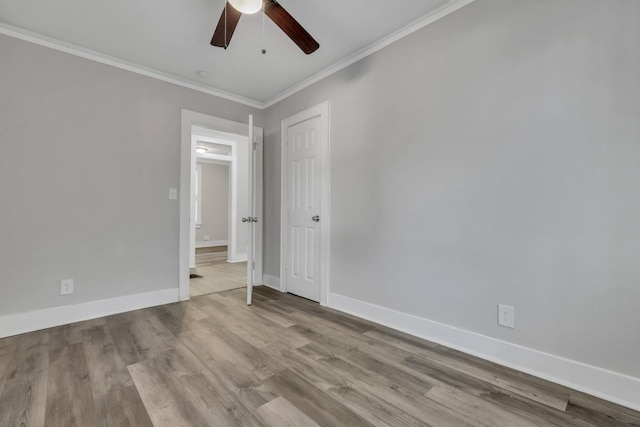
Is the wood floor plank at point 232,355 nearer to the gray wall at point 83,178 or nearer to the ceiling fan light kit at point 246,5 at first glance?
the gray wall at point 83,178

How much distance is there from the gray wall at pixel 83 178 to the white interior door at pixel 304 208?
129cm

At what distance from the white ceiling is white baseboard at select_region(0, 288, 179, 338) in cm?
235

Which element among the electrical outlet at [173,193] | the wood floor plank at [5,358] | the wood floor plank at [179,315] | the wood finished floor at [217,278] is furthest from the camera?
the wood finished floor at [217,278]

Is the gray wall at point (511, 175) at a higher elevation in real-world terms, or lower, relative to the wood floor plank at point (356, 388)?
higher

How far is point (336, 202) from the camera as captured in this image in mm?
2920

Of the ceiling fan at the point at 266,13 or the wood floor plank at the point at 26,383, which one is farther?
the ceiling fan at the point at 266,13

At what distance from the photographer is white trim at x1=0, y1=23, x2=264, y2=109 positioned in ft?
7.69

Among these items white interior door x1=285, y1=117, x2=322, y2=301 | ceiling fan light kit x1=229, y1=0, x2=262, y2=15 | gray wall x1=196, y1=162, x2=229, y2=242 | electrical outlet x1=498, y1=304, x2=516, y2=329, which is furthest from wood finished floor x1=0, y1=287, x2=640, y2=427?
gray wall x1=196, y1=162, x2=229, y2=242

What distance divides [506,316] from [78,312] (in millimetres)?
3507

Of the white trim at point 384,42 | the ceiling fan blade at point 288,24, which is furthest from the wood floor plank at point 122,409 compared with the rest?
the white trim at point 384,42

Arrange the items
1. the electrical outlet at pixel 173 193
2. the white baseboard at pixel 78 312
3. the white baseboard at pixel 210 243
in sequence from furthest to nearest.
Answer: the white baseboard at pixel 210 243, the electrical outlet at pixel 173 193, the white baseboard at pixel 78 312

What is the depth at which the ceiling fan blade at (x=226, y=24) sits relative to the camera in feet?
5.79

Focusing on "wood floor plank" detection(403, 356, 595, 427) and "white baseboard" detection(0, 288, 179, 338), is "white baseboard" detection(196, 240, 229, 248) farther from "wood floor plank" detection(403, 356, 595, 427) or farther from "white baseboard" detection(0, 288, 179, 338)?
"wood floor plank" detection(403, 356, 595, 427)

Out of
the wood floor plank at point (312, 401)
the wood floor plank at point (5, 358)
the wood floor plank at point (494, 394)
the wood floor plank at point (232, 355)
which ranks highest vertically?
the wood floor plank at point (494, 394)
